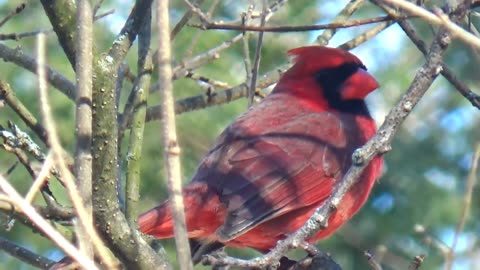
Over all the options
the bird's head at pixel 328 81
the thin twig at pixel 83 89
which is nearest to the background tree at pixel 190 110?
the thin twig at pixel 83 89

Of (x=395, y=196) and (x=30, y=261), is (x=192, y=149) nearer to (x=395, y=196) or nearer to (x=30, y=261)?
(x=395, y=196)

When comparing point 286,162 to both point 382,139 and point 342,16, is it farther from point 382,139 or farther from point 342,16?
point 382,139

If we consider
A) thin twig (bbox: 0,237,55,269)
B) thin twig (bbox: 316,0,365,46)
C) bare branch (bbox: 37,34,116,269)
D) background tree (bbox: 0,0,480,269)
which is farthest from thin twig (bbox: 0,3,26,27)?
bare branch (bbox: 37,34,116,269)

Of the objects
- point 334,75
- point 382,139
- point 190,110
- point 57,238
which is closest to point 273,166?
point 190,110

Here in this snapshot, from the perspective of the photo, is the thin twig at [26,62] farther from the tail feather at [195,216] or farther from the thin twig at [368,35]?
the thin twig at [368,35]

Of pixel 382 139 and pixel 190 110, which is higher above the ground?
pixel 190 110

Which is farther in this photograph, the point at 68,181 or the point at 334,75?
the point at 334,75

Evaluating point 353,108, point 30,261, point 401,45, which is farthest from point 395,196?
point 30,261

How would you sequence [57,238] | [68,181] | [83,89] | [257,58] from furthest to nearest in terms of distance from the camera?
[257,58], [83,89], [68,181], [57,238]
